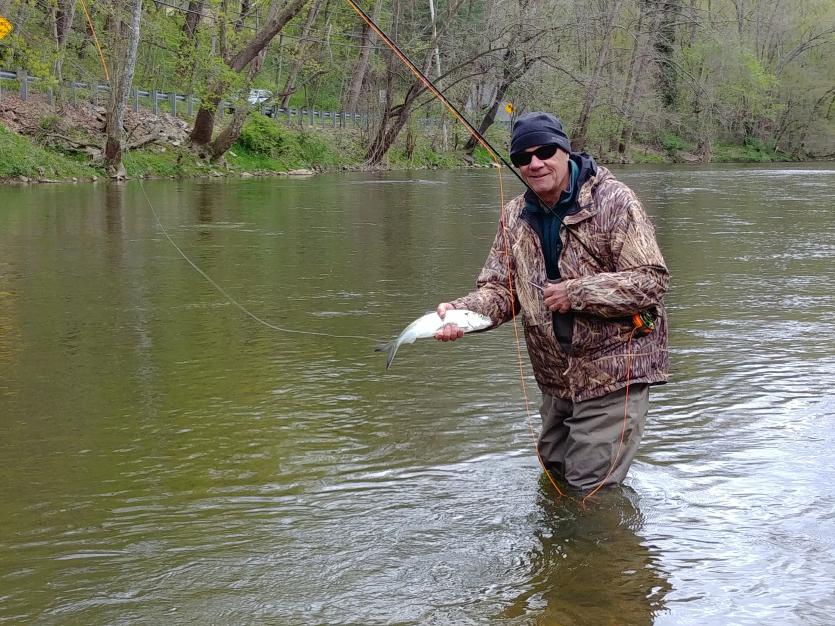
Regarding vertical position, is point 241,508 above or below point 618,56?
below

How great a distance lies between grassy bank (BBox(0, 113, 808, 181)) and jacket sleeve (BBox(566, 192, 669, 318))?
2304 centimetres

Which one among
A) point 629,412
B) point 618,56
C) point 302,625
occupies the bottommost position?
point 302,625

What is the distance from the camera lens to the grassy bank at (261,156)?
→ 2561cm

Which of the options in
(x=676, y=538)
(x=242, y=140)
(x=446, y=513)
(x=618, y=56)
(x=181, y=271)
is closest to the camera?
(x=676, y=538)

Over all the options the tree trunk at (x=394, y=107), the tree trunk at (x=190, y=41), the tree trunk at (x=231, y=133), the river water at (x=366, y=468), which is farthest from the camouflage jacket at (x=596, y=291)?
the tree trunk at (x=394, y=107)

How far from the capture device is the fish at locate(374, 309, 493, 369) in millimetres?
4227

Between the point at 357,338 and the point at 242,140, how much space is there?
2980 cm

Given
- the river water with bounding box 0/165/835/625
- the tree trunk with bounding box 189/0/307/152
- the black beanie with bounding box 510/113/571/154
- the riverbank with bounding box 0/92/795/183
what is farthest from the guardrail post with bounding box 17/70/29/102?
the black beanie with bounding box 510/113/571/154

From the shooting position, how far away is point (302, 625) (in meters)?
3.36

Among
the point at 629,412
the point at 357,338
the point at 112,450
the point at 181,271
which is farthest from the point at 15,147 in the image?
the point at 629,412

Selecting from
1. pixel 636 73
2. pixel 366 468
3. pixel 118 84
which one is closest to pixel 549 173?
pixel 366 468

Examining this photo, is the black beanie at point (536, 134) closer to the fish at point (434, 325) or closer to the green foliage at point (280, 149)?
the fish at point (434, 325)

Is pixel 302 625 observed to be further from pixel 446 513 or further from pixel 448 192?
pixel 448 192

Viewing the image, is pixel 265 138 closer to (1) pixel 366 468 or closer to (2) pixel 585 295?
(1) pixel 366 468
